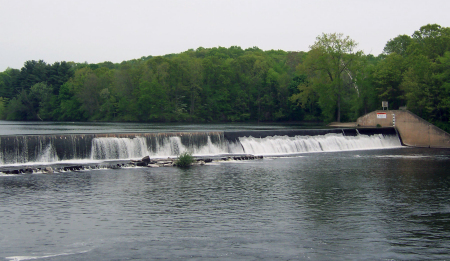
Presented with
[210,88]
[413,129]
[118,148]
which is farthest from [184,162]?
[210,88]

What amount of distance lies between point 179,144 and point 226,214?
20422mm

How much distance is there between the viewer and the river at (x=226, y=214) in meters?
14.3

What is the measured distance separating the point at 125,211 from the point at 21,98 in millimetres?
99285

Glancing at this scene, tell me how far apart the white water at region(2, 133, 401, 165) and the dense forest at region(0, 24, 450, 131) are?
62.3 ft

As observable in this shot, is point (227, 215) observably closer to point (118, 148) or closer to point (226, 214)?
point (226, 214)

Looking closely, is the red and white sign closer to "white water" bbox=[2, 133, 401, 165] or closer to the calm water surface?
"white water" bbox=[2, 133, 401, 165]

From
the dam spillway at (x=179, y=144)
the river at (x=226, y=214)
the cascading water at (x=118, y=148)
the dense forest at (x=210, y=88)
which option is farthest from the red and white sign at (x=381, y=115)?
the cascading water at (x=118, y=148)

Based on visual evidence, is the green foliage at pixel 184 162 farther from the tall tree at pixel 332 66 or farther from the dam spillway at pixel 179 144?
the tall tree at pixel 332 66

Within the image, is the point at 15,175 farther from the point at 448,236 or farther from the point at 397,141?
the point at 397,141

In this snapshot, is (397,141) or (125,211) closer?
(125,211)

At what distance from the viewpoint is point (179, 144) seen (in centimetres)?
3866

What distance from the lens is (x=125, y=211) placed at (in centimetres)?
1911

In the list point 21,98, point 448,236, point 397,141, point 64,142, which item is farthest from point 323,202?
point 21,98

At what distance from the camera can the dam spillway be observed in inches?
1296
